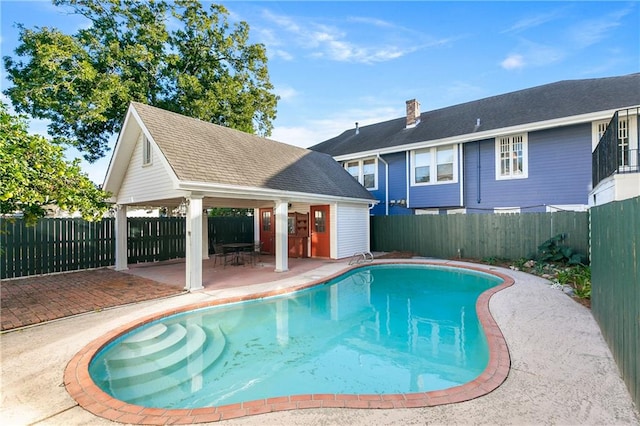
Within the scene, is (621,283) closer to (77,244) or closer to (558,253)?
(558,253)

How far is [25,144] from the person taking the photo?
5.11m

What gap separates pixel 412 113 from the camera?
18.7 m

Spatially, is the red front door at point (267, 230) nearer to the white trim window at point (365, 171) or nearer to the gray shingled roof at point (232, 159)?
the gray shingled roof at point (232, 159)

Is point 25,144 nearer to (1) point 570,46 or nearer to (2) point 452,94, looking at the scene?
(1) point 570,46

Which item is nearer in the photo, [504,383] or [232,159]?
[504,383]

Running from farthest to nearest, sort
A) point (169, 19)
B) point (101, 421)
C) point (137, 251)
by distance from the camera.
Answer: point (169, 19)
point (137, 251)
point (101, 421)

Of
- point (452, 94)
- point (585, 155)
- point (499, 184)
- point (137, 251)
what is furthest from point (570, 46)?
point (137, 251)

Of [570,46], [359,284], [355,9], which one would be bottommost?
[359,284]

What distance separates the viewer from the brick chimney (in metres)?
18.7

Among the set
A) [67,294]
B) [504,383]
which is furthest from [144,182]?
[504,383]

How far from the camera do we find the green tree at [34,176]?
461 centimetres

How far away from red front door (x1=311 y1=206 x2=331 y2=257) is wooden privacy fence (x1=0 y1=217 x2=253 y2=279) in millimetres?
5971

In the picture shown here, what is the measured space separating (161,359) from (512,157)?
15117mm

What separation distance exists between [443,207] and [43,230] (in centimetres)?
Answer: 1637
